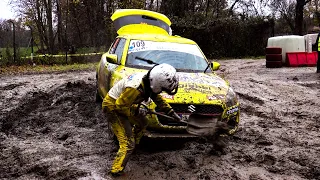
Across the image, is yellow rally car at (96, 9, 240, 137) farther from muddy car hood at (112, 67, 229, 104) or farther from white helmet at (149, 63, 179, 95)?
white helmet at (149, 63, 179, 95)

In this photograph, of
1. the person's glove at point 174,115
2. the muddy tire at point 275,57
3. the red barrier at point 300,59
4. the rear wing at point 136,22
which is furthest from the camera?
the red barrier at point 300,59

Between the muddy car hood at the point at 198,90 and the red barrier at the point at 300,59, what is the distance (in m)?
11.2

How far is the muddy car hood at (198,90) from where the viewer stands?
5.79 metres

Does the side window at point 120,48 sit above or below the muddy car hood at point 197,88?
above

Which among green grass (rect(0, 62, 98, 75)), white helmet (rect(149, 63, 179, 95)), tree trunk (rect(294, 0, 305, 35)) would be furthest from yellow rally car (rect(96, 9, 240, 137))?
tree trunk (rect(294, 0, 305, 35))

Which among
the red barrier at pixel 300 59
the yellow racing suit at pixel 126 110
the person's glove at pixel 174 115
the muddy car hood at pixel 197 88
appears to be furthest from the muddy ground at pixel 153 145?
the red barrier at pixel 300 59

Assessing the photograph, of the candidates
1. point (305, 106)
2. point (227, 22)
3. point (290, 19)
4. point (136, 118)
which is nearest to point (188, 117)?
point (136, 118)

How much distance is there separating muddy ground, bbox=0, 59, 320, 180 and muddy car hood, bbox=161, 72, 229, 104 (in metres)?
0.79

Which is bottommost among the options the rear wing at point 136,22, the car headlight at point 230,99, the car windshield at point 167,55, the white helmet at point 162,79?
the car headlight at point 230,99

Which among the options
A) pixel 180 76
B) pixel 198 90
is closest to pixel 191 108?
pixel 198 90

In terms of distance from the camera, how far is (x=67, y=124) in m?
7.62

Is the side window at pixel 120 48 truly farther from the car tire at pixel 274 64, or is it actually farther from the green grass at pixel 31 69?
the car tire at pixel 274 64

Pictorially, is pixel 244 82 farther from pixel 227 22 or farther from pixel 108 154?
pixel 227 22

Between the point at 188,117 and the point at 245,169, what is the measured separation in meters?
1.05
